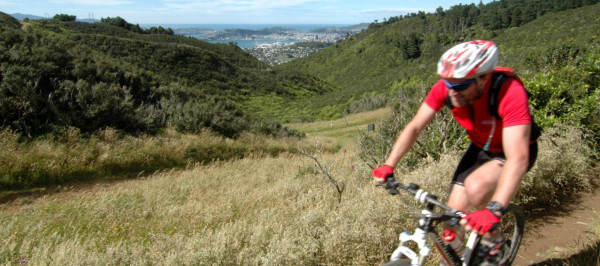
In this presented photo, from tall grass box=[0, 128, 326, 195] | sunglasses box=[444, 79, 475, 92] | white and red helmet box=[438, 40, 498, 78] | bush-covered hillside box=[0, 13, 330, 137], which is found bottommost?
tall grass box=[0, 128, 326, 195]

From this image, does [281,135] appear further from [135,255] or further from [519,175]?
[519,175]

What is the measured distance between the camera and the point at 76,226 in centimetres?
438

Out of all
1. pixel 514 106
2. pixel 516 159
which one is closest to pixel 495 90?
pixel 514 106

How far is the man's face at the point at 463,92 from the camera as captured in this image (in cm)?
219

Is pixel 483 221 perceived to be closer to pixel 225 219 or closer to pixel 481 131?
pixel 481 131

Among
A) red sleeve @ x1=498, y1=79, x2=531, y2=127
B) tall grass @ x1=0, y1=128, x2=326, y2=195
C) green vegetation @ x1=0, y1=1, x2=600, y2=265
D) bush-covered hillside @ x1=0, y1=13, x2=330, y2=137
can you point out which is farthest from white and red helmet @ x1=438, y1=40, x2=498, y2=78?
bush-covered hillside @ x1=0, y1=13, x2=330, y2=137

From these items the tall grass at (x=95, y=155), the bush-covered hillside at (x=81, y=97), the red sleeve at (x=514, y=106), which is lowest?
Answer: the tall grass at (x=95, y=155)

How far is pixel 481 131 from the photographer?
2.45 m

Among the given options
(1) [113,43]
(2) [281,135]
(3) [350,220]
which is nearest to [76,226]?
(3) [350,220]

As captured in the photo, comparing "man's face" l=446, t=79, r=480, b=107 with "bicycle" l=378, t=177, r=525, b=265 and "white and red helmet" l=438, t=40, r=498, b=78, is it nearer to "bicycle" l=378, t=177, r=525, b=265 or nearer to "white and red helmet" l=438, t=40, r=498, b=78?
"white and red helmet" l=438, t=40, r=498, b=78

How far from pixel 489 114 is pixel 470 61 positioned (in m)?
0.42

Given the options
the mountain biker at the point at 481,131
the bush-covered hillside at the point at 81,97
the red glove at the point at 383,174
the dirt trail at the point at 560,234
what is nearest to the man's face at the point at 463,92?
the mountain biker at the point at 481,131

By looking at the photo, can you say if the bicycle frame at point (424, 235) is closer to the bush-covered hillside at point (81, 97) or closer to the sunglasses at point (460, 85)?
the sunglasses at point (460, 85)

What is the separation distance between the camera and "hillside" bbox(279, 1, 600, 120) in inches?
2219
